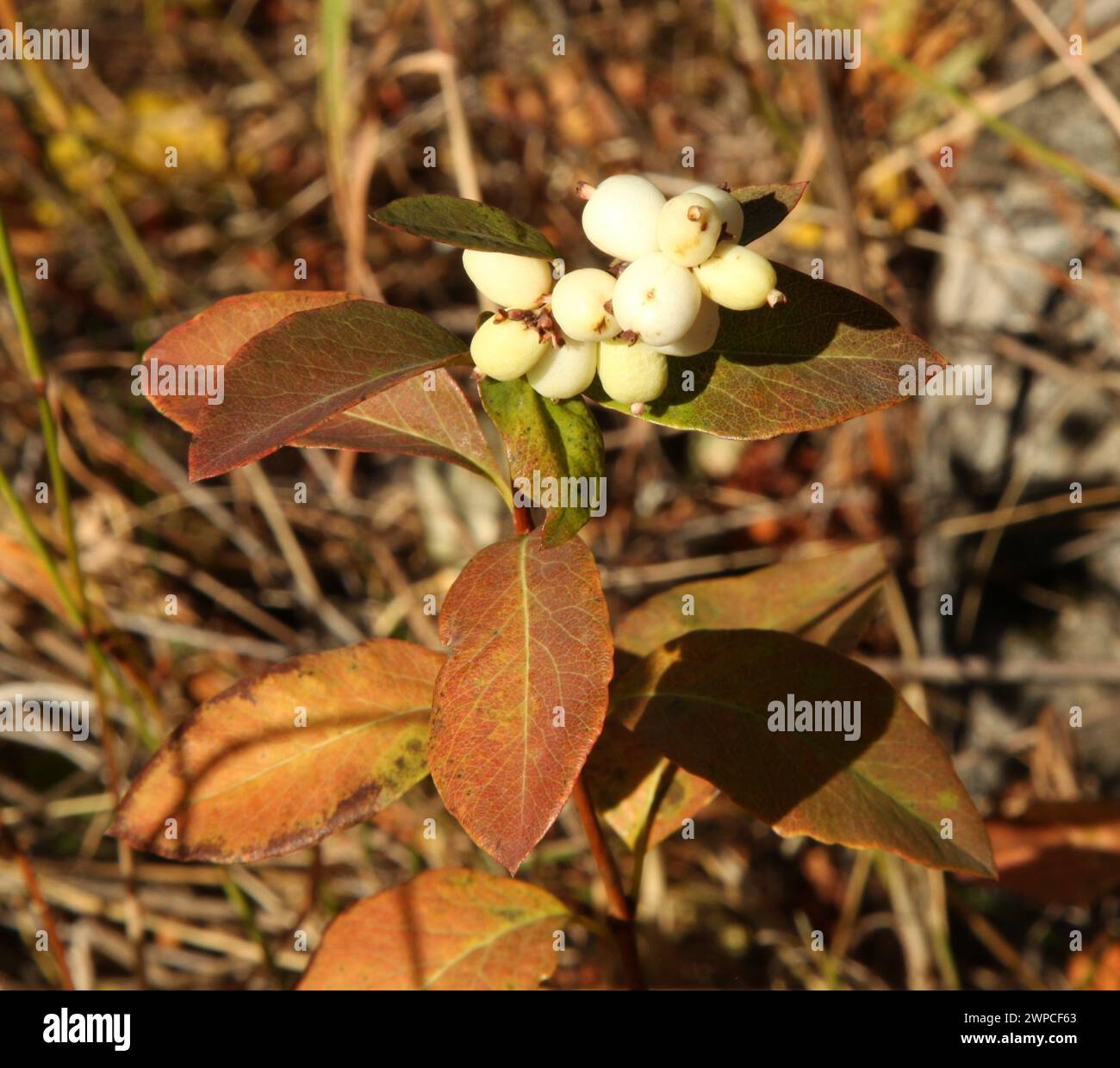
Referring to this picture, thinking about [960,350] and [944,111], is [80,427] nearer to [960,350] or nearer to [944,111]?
[960,350]

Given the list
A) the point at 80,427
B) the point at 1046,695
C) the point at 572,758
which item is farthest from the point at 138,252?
the point at 1046,695

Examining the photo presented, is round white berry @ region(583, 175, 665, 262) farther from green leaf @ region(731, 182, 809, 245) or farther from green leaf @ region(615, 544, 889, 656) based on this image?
green leaf @ region(615, 544, 889, 656)

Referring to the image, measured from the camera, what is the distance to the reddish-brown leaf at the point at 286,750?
1055 millimetres

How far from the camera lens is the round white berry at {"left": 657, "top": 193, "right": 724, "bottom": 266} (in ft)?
2.38

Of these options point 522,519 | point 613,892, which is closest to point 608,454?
point 613,892

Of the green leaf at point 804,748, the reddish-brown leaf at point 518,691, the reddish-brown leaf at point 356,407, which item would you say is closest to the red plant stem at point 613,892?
the green leaf at point 804,748

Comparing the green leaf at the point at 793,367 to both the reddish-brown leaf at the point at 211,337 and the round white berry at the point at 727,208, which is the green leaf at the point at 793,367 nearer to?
the round white berry at the point at 727,208

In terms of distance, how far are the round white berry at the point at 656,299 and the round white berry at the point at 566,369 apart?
0.24 feet

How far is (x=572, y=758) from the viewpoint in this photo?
828mm

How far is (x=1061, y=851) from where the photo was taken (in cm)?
156

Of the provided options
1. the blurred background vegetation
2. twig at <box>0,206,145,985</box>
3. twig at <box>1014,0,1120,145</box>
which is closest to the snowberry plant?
twig at <box>0,206,145,985</box>

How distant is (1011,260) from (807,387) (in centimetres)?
146

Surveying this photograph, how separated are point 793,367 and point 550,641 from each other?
0.30 m

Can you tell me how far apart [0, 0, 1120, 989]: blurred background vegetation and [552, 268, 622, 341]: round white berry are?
3.67ft
